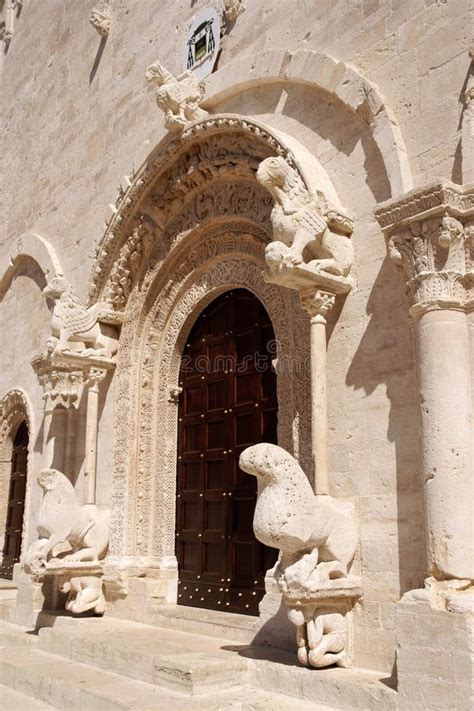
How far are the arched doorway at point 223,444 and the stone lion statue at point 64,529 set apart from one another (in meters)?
0.75

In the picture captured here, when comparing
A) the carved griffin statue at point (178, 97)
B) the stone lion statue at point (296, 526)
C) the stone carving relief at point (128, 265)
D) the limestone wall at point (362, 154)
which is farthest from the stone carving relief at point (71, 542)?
the carved griffin statue at point (178, 97)

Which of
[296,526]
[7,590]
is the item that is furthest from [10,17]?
[296,526]

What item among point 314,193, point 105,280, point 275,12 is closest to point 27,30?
point 105,280

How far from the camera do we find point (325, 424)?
459 centimetres

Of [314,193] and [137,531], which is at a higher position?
[314,193]

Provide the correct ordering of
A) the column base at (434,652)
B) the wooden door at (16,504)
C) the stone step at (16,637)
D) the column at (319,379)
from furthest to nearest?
the wooden door at (16,504) → the stone step at (16,637) → the column at (319,379) → the column base at (434,652)

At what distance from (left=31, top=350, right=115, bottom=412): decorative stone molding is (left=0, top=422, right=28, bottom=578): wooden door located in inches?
87.8

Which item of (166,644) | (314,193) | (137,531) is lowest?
(166,644)

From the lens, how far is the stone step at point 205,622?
512 cm

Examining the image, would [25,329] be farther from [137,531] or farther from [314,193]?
[314,193]

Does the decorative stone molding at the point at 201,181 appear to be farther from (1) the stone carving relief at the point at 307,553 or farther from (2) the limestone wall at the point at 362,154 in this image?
(1) the stone carving relief at the point at 307,553

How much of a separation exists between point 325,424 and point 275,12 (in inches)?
132

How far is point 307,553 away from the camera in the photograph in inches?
166

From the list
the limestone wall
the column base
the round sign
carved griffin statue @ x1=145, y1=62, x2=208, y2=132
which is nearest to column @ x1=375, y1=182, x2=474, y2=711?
the column base
